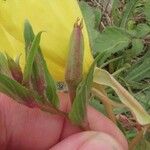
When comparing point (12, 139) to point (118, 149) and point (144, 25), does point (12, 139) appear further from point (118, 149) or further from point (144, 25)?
point (144, 25)

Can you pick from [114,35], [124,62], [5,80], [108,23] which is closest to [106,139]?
[5,80]

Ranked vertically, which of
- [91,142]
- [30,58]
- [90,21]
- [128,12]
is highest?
[30,58]

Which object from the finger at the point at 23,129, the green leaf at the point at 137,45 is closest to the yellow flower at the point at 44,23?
the finger at the point at 23,129

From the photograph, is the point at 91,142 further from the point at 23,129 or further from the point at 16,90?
the point at 23,129

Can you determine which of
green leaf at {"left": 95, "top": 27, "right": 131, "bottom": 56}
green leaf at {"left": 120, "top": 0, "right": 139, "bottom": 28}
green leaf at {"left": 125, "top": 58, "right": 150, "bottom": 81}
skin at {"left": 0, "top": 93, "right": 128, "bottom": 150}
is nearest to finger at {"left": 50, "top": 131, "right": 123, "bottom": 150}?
skin at {"left": 0, "top": 93, "right": 128, "bottom": 150}

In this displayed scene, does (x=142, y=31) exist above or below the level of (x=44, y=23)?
below

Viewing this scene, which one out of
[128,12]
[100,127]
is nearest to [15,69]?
[100,127]

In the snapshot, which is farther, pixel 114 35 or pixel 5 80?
pixel 114 35

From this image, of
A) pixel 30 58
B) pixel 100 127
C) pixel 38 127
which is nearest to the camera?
pixel 30 58
